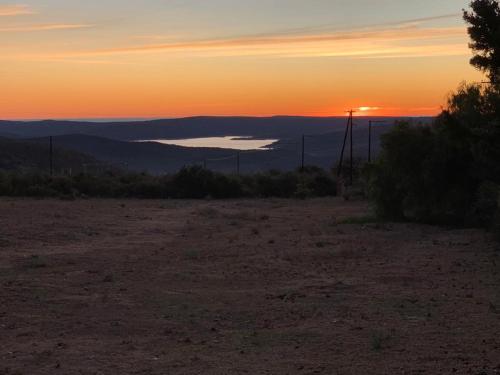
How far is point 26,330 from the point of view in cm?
920

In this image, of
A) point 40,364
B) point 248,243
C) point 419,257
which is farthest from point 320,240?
point 40,364

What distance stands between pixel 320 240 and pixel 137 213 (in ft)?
36.8

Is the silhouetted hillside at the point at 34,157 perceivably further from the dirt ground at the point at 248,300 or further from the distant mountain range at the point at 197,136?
the dirt ground at the point at 248,300

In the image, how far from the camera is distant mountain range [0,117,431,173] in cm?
8212

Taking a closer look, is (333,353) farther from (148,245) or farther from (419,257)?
(148,245)

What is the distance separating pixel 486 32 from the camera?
38.6 ft

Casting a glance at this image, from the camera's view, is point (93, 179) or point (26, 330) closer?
point (26, 330)

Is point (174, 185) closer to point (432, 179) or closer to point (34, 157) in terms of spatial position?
point (432, 179)

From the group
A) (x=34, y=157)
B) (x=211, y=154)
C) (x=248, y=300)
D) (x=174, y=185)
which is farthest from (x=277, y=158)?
(x=248, y=300)

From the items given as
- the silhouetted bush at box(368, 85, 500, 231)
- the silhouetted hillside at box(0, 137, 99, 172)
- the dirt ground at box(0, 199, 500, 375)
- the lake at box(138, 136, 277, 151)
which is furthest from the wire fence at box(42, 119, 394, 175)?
the dirt ground at box(0, 199, 500, 375)

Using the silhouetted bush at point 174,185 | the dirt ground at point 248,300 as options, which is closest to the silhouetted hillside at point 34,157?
the silhouetted bush at point 174,185

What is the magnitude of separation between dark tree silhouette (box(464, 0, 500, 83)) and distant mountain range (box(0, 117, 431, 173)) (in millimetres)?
34267

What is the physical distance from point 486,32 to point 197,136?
5299 inches

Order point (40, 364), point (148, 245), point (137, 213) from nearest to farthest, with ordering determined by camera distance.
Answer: point (40, 364) → point (148, 245) → point (137, 213)
